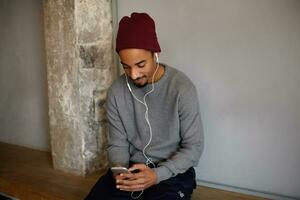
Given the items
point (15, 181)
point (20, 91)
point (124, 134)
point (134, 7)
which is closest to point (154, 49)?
point (124, 134)

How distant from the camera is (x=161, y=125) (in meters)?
1.87

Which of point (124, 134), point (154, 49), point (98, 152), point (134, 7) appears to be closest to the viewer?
point (154, 49)

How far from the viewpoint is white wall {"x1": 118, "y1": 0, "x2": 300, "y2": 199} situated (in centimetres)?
201

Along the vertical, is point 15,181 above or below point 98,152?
below

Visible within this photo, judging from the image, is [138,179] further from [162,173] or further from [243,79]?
[243,79]

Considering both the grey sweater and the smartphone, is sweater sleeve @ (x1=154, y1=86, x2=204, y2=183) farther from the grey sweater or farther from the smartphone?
the smartphone

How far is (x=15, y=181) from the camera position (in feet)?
8.68

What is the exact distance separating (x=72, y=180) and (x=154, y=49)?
50.8 inches

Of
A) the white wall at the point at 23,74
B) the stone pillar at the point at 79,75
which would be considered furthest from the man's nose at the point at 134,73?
the white wall at the point at 23,74

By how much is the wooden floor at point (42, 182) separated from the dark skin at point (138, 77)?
2.15 feet

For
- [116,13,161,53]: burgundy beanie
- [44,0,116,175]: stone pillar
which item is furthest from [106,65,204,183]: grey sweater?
[44,0,116,175]: stone pillar

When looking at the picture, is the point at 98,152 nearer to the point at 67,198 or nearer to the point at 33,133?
the point at 67,198

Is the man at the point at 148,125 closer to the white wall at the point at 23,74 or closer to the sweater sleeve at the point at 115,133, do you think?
the sweater sleeve at the point at 115,133

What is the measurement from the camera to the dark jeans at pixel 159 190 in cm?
168
